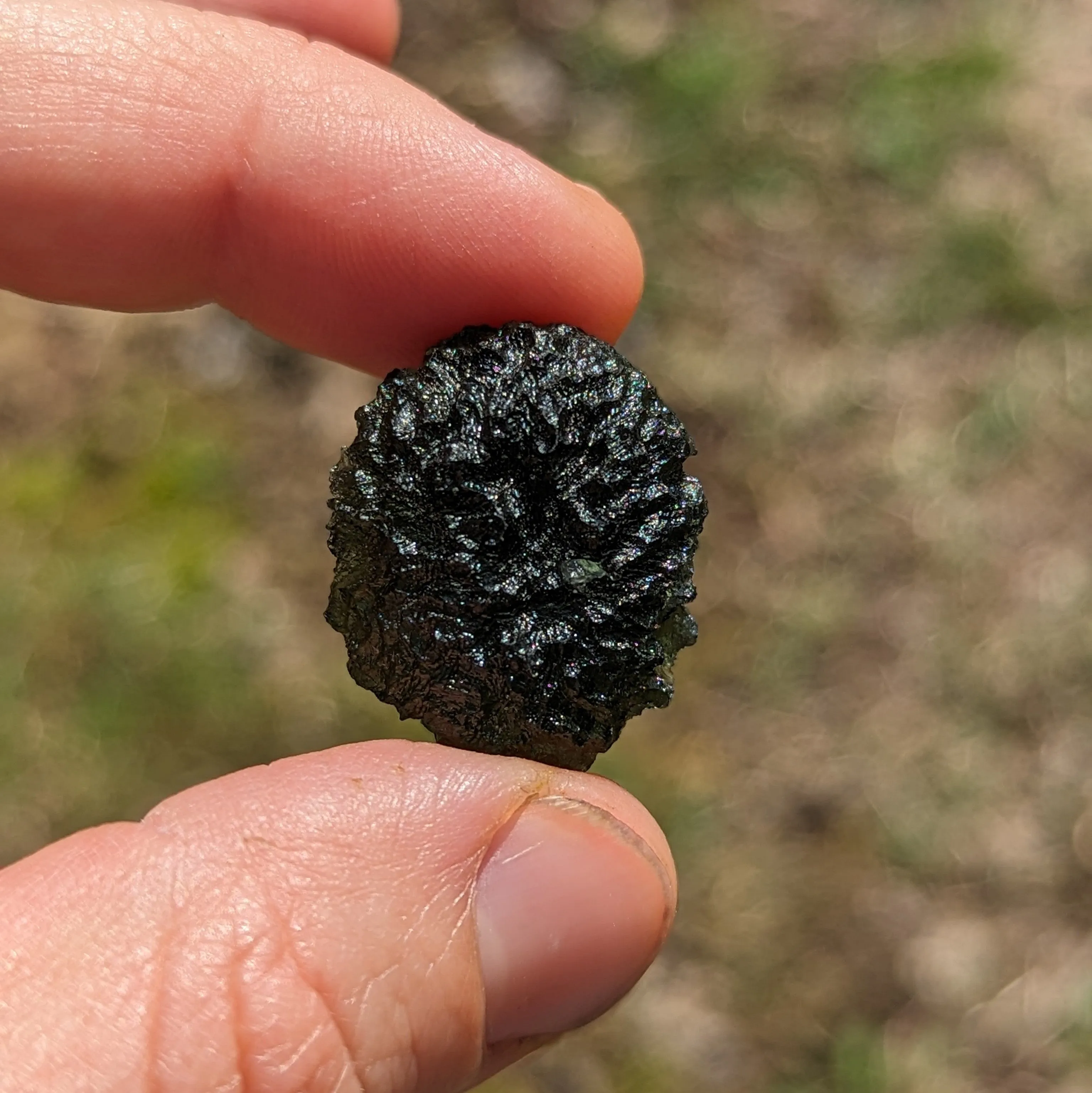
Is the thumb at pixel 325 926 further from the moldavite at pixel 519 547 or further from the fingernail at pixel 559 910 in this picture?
the moldavite at pixel 519 547

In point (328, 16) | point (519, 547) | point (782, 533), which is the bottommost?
point (782, 533)

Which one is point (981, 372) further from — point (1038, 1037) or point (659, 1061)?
point (659, 1061)

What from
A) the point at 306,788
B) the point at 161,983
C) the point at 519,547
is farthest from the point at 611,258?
the point at 161,983

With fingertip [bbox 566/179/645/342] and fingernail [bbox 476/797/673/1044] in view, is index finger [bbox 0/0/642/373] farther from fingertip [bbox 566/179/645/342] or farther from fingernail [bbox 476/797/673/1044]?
fingernail [bbox 476/797/673/1044]

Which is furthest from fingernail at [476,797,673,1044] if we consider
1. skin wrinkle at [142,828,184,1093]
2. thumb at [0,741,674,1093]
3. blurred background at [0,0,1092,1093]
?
blurred background at [0,0,1092,1093]

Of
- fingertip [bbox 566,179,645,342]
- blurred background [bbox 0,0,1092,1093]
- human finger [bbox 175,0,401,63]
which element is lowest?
blurred background [bbox 0,0,1092,1093]

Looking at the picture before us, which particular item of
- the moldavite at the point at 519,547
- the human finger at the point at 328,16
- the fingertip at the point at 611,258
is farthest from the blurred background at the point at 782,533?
the moldavite at the point at 519,547

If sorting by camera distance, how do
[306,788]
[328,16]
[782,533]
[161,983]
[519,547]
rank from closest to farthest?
[161,983] → [306,788] → [519,547] → [328,16] → [782,533]

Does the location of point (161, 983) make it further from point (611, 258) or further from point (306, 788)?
point (611, 258)
